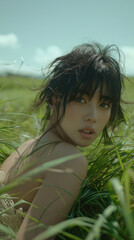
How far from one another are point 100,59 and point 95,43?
0.87 ft

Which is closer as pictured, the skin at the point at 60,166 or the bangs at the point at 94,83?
the skin at the point at 60,166

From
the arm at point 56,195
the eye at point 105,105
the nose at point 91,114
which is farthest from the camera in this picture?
the eye at point 105,105

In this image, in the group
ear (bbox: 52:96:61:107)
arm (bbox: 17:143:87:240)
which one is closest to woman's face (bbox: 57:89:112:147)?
ear (bbox: 52:96:61:107)

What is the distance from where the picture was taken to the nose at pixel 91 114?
1.26 m

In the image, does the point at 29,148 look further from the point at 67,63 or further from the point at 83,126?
the point at 67,63

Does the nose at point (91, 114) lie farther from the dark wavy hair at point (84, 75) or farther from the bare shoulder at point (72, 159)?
the bare shoulder at point (72, 159)

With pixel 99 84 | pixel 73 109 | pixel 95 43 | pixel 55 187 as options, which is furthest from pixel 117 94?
pixel 55 187

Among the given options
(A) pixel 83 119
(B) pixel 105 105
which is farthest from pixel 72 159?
(B) pixel 105 105

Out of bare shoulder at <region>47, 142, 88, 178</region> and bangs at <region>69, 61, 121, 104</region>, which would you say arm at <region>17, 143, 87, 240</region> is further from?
bangs at <region>69, 61, 121, 104</region>

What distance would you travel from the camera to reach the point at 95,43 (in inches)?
64.9

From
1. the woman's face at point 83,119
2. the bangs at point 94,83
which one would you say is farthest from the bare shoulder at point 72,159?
the bangs at point 94,83

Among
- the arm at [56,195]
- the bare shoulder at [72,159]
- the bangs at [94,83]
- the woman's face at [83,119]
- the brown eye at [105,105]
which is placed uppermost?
the bangs at [94,83]

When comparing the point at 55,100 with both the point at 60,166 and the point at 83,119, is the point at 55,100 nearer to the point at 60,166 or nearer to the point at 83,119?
the point at 83,119

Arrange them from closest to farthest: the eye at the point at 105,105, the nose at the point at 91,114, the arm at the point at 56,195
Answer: the arm at the point at 56,195 < the nose at the point at 91,114 < the eye at the point at 105,105
